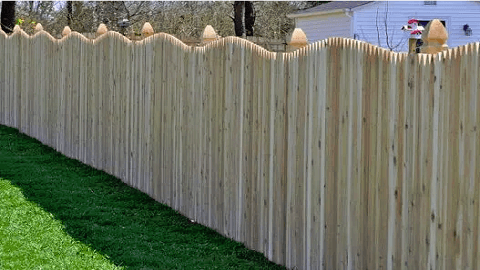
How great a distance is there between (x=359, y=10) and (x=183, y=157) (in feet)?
63.4

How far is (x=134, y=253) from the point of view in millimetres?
6977

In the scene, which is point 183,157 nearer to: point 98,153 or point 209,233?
point 209,233

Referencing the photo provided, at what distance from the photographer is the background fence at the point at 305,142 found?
468 cm

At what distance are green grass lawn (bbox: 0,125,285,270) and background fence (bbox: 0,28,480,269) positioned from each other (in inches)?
8.0

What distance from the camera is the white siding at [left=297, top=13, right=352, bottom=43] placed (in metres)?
27.4

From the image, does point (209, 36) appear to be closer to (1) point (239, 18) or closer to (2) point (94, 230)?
(2) point (94, 230)

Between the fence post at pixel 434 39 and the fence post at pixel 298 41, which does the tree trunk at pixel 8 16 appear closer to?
the fence post at pixel 298 41

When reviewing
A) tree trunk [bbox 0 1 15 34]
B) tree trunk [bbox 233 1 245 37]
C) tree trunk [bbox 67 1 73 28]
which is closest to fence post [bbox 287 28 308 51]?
tree trunk [bbox 0 1 15 34]

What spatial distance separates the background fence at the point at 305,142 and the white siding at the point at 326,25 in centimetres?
1742

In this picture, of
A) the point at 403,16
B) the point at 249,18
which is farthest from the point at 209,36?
the point at 249,18

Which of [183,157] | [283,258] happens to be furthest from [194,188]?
[283,258]

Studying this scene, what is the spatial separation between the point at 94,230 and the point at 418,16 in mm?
21109

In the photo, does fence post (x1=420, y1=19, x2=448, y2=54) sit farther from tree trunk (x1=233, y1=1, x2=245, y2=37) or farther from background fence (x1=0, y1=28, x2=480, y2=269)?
tree trunk (x1=233, y1=1, x2=245, y2=37)

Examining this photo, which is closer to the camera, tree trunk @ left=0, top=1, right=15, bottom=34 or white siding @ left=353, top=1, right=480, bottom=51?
tree trunk @ left=0, top=1, right=15, bottom=34
